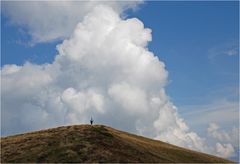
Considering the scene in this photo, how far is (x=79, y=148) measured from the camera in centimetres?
8275

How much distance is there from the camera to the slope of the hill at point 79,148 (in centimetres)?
7988

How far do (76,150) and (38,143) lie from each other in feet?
39.8

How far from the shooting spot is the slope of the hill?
262 feet

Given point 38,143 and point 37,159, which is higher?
point 38,143

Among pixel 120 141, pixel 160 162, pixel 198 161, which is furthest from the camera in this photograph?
pixel 198 161

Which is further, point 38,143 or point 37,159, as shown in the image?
Answer: point 38,143

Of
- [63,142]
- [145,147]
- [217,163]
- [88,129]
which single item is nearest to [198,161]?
[217,163]

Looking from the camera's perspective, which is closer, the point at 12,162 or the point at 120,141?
the point at 12,162

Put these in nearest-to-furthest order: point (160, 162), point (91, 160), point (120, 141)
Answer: point (91, 160) → point (160, 162) → point (120, 141)

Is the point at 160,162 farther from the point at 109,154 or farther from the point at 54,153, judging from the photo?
the point at 54,153

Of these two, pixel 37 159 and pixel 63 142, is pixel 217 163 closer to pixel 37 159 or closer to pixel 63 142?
pixel 63 142

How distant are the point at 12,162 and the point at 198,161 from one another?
45.9 m

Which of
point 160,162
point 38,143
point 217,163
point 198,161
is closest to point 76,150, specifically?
point 38,143

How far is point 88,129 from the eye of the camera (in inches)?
3784
